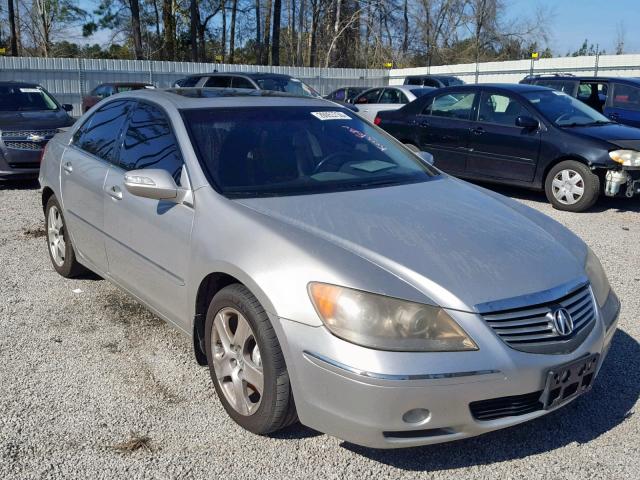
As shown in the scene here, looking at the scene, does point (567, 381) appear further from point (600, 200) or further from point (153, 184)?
point (600, 200)

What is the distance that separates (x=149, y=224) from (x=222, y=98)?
996 millimetres

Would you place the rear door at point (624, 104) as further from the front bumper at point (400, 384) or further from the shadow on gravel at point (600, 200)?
the front bumper at point (400, 384)

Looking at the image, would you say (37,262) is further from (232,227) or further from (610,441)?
(610,441)

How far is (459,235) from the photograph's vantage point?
3.03 m

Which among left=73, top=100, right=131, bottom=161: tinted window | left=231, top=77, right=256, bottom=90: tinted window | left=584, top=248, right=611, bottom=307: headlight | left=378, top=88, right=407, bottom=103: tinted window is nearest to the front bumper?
left=584, top=248, right=611, bottom=307: headlight

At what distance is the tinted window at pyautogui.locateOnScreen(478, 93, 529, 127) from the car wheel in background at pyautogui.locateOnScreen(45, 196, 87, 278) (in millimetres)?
6222

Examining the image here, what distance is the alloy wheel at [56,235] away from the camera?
5.10m

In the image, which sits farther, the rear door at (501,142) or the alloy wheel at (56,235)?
the rear door at (501,142)

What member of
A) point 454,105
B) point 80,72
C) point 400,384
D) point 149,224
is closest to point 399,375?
point 400,384

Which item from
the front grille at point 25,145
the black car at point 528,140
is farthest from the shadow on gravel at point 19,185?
the black car at point 528,140

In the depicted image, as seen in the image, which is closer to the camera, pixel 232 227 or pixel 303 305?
pixel 303 305

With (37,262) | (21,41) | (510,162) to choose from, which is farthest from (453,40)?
(37,262)

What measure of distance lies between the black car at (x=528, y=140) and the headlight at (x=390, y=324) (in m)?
6.32

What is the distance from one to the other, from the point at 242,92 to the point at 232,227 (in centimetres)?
162
